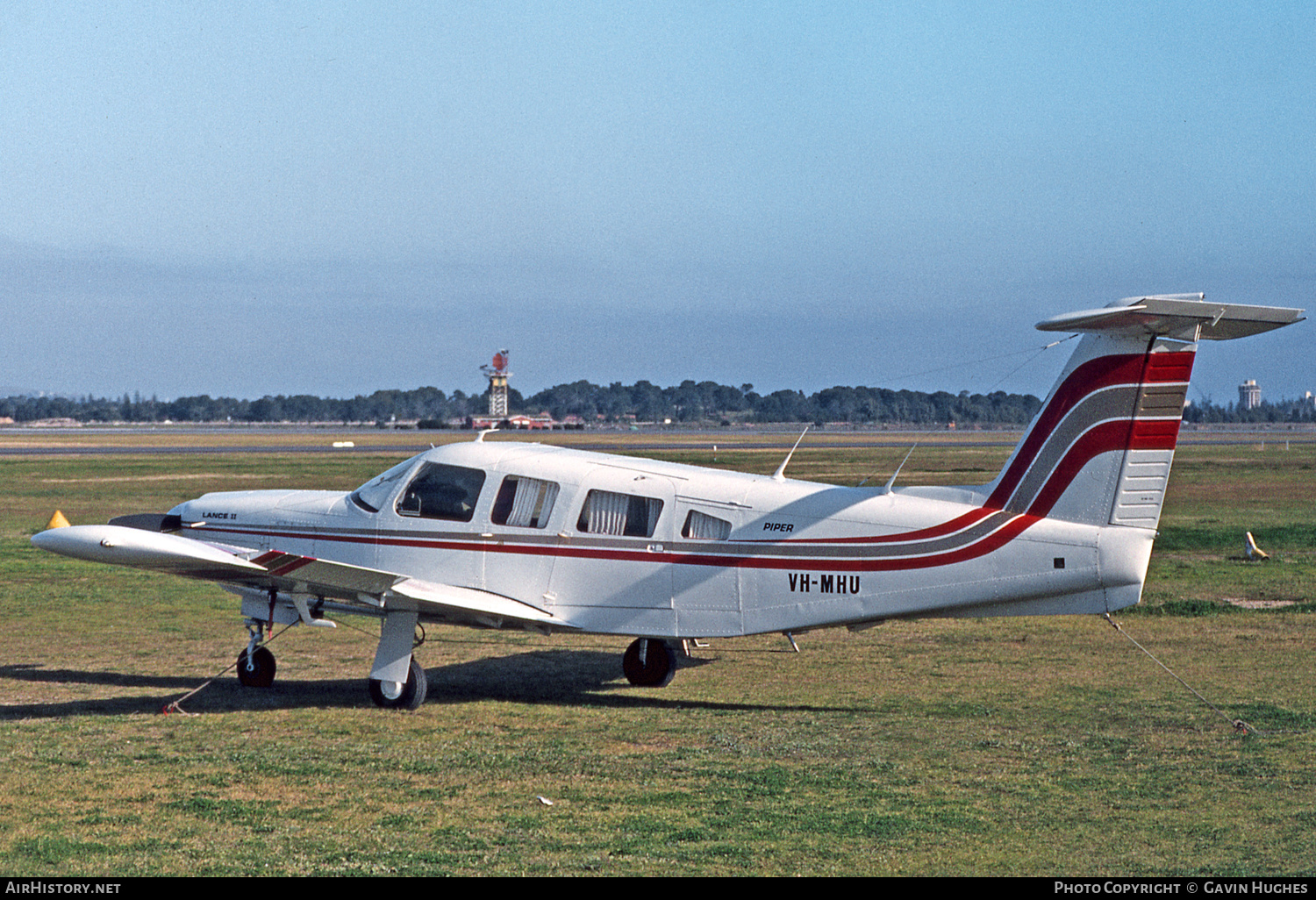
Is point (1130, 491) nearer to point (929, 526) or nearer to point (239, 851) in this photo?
→ point (929, 526)

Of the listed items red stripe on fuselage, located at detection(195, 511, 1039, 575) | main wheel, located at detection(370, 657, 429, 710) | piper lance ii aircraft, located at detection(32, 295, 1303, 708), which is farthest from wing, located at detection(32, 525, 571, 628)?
main wheel, located at detection(370, 657, 429, 710)

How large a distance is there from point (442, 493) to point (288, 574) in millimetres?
1939

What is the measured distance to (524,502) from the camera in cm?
1319

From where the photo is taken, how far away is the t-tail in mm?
11180

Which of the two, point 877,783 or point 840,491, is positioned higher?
point 840,491

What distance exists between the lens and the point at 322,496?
47.4 feet

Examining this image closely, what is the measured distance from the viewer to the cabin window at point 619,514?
12.8 meters

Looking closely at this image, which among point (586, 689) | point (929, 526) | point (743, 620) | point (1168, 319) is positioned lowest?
point (586, 689)

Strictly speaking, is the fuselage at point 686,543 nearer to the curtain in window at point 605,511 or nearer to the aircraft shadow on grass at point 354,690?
the curtain in window at point 605,511

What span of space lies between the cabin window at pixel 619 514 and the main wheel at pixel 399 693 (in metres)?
2.24

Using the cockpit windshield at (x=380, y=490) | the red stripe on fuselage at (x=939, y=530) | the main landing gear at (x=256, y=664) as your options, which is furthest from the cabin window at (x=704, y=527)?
the main landing gear at (x=256, y=664)

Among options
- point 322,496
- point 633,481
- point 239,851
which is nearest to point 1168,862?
point 239,851
